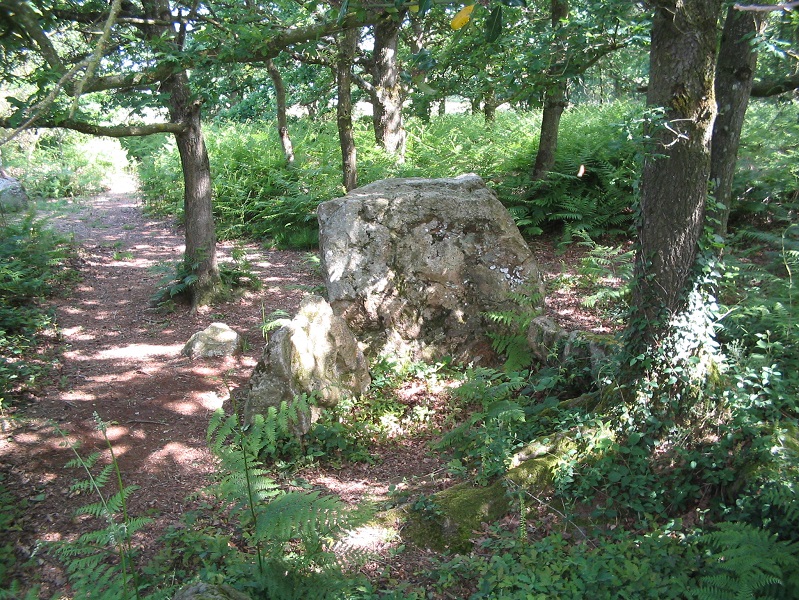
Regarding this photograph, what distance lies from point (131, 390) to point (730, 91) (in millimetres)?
7119

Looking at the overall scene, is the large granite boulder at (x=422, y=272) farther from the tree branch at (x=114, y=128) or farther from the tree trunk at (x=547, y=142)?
the tree trunk at (x=547, y=142)

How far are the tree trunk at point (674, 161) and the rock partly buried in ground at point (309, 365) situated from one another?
2878mm

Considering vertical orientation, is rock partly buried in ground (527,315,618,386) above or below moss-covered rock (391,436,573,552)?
above

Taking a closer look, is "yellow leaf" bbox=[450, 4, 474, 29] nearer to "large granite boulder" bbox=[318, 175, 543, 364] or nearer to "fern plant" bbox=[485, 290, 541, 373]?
"fern plant" bbox=[485, 290, 541, 373]

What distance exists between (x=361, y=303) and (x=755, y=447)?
413 cm

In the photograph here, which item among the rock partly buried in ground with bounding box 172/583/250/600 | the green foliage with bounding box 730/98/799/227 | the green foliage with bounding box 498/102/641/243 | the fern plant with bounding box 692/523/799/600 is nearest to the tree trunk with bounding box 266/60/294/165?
the green foliage with bounding box 498/102/641/243

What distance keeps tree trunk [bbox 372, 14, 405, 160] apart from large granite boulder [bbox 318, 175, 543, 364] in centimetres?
546

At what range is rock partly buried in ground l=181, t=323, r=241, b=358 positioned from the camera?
23.2 feet

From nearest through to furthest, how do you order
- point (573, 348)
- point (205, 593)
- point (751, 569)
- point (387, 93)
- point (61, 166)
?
point (205, 593), point (751, 569), point (573, 348), point (387, 93), point (61, 166)

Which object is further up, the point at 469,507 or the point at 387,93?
the point at 387,93

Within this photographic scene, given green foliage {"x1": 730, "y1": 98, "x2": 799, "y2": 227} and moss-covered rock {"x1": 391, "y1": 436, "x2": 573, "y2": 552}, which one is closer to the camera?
moss-covered rock {"x1": 391, "y1": 436, "x2": 573, "y2": 552}

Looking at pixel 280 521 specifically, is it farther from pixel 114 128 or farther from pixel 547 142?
pixel 547 142

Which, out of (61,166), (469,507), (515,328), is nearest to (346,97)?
(515,328)

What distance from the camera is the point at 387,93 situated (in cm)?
1162
